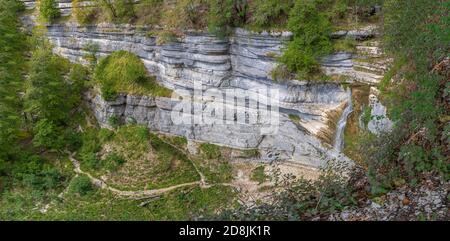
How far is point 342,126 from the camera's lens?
13.9 metres

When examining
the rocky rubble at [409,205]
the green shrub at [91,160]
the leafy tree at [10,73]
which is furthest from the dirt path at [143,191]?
the rocky rubble at [409,205]

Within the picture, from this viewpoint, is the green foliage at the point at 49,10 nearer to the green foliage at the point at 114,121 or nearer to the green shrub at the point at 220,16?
the green foliage at the point at 114,121

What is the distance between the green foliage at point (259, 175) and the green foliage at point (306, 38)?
4.56m

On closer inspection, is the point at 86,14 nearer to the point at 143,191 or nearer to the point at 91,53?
the point at 91,53

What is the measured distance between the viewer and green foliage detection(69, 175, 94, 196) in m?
17.3

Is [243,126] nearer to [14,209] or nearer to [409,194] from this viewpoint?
[14,209]

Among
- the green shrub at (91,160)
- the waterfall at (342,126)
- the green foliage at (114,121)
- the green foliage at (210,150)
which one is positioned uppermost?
the waterfall at (342,126)

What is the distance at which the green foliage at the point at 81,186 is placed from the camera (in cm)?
1734

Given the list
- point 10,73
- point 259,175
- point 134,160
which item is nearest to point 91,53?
point 10,73

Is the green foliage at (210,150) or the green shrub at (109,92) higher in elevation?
the green shrub at (109,92)

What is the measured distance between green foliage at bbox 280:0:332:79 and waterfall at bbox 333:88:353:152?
1.74 m
